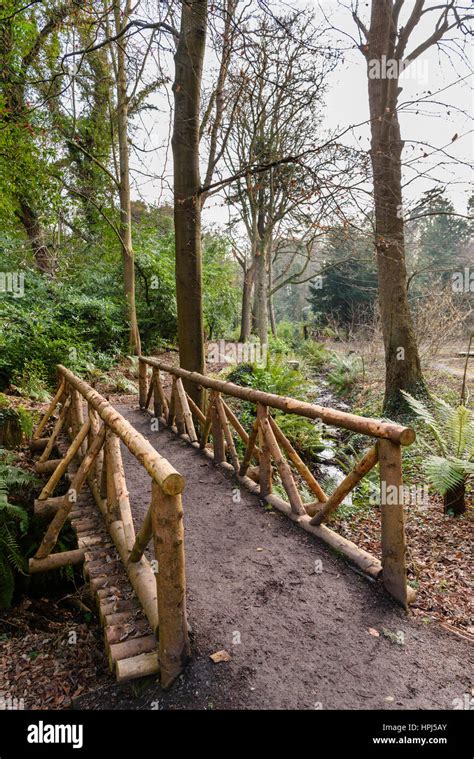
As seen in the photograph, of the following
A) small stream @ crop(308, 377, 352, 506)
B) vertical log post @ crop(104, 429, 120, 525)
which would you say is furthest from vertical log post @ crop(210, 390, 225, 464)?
small stream @ crop(308, 377, 352, 506)

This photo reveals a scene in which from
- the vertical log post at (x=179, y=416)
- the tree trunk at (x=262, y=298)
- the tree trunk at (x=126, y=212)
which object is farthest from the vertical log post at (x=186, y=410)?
the tree trunk at (x=262, y=298)

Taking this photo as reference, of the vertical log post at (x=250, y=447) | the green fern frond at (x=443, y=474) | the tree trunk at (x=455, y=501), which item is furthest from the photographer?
the tree trunk at (x=455, y=501)

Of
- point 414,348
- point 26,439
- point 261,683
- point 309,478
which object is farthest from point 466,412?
point 26,439

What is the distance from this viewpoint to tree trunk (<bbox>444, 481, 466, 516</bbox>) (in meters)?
4.80

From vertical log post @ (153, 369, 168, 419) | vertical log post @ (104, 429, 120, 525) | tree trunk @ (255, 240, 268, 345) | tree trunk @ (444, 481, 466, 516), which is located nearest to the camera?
vertical log post @ (104, 429, 120, 525)

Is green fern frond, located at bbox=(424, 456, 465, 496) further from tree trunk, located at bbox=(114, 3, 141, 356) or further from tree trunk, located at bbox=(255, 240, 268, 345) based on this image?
tree trunk, located at bbox=(255, 240, 268, 345)

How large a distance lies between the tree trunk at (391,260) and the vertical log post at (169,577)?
21.6ft

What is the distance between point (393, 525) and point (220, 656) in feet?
4.58

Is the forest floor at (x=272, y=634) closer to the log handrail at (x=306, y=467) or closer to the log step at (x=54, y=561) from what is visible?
the log handrail at (x=306, y=467)

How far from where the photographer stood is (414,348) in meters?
8.10

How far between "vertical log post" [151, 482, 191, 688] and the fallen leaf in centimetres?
19

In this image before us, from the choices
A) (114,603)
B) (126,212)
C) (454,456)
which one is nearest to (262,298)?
(126,212)

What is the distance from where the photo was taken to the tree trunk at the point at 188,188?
19.8 ft
